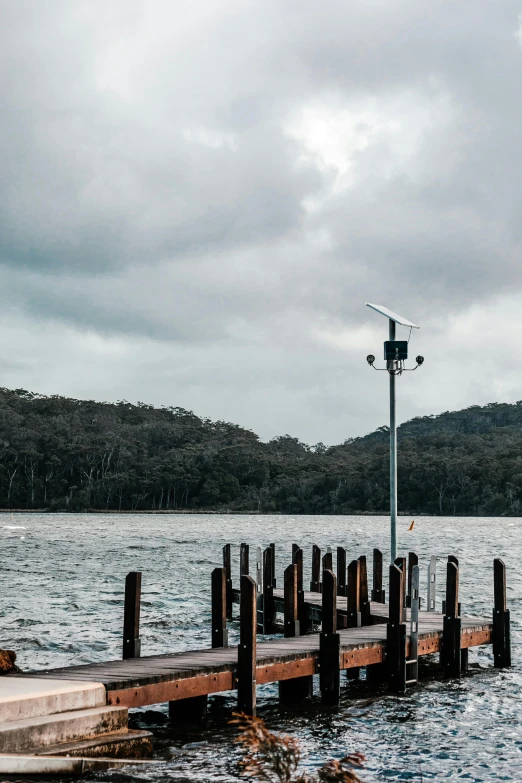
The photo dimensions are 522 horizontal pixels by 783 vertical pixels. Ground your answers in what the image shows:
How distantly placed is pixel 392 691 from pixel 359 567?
373 cm

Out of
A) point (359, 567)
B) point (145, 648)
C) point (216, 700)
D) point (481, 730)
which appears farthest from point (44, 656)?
point (481, 730)

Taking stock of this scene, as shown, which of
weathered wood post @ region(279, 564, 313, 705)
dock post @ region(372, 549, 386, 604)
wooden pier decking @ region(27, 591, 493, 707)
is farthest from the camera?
dock post @ region(372, 549, 386, 604)

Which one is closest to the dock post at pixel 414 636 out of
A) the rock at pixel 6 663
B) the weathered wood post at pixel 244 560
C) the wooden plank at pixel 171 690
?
the wooden plank at pixel 171 690

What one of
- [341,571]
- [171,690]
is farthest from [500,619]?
[171,690]

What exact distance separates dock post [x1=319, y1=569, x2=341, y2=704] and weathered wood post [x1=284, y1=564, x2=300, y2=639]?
12.4 feet

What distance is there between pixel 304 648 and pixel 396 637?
5.87ft

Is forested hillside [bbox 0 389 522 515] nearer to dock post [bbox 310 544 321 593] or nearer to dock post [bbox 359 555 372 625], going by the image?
dock post [bbox 310 544 321 593]

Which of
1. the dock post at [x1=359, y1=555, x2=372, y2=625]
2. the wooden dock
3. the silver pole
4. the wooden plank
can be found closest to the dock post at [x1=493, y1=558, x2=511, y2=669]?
the wooden dock

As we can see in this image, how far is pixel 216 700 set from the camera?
599 inches

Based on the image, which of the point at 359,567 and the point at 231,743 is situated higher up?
the point at 359,567

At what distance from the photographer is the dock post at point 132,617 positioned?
46.6 feet

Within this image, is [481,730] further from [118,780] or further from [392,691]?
[118,780]

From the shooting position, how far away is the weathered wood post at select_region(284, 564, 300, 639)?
1802cm

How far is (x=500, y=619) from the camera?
17500mm
